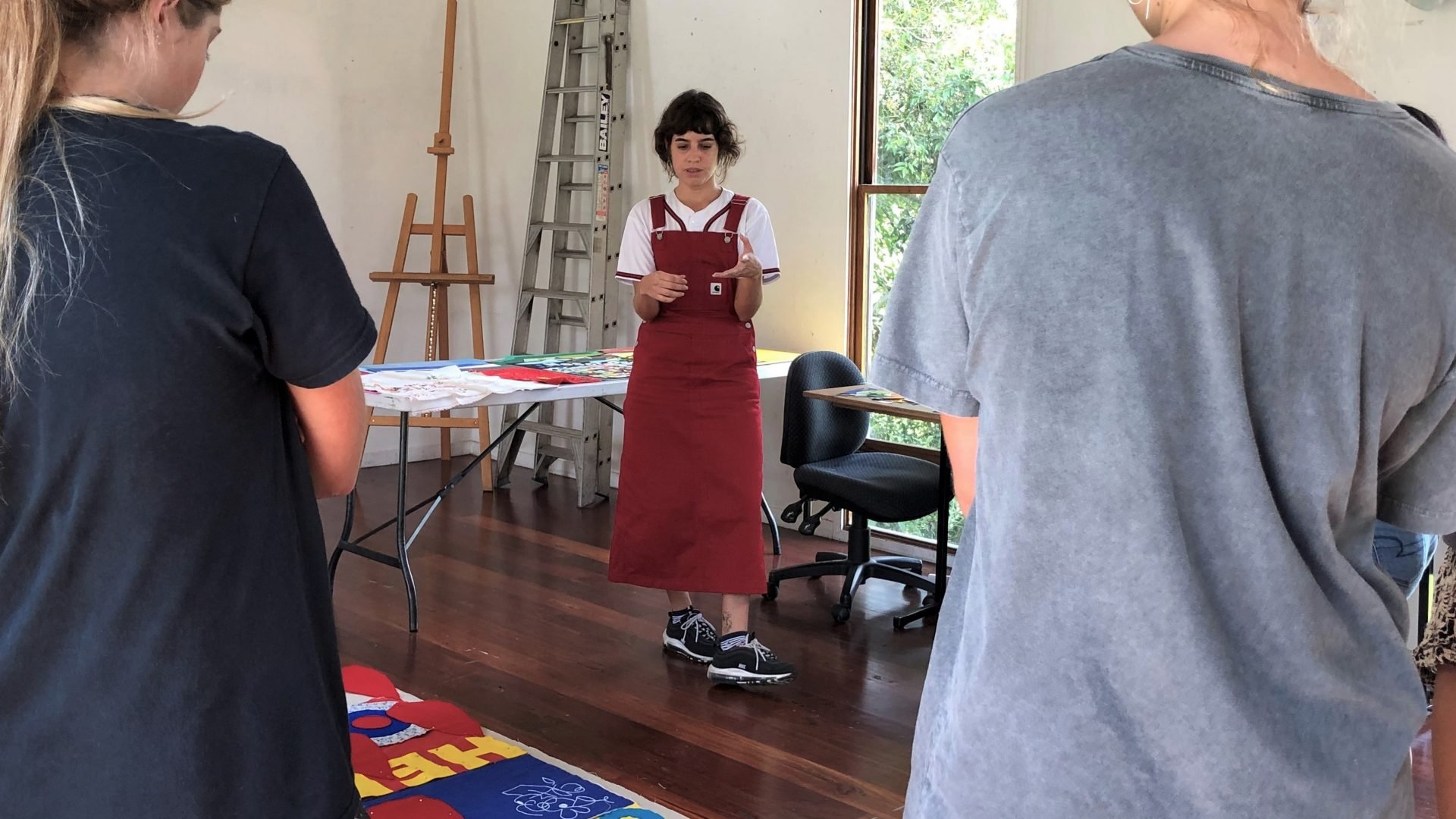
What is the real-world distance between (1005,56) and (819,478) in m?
1.84

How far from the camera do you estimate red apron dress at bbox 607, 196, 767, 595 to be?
3.49 m

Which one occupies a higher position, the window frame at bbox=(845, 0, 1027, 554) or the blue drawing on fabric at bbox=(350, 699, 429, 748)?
the window frame at bbox=(845, 0, 1027, 554)

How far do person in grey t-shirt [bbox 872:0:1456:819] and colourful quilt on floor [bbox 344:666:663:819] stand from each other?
6.72 ft

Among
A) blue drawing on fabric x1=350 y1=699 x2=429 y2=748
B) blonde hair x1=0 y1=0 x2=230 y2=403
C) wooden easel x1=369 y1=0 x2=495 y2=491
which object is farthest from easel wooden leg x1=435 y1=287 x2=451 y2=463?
blonde hair x1=0 y1=0 x2=230 y2=403

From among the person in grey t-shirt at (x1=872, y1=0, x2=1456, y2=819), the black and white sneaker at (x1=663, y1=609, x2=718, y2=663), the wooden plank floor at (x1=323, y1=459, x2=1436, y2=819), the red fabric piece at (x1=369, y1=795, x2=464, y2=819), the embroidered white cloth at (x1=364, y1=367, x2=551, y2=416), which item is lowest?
the wooden plank floor at (x1=323, y1=459, x2=1436, y2=819)

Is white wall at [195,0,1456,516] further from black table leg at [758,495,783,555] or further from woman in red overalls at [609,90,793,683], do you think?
woman in red overalls at [609,90,793,683]

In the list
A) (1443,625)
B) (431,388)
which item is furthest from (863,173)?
(1443,625)

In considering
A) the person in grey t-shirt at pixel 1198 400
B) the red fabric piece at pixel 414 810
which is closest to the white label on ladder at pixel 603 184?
the red fabric piece at pixel 414 810

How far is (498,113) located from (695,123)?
139 inches

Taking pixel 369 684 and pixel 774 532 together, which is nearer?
pixel 369 684

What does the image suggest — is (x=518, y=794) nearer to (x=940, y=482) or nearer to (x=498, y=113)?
(x=940, y=482)

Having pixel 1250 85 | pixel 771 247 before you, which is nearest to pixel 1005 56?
pixel 771 247

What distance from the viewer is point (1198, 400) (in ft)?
2.47

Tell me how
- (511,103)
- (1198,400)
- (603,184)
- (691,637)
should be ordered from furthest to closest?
1. (511,103)
2. (603,184)
3. (691,637)
4. (1198,400)
